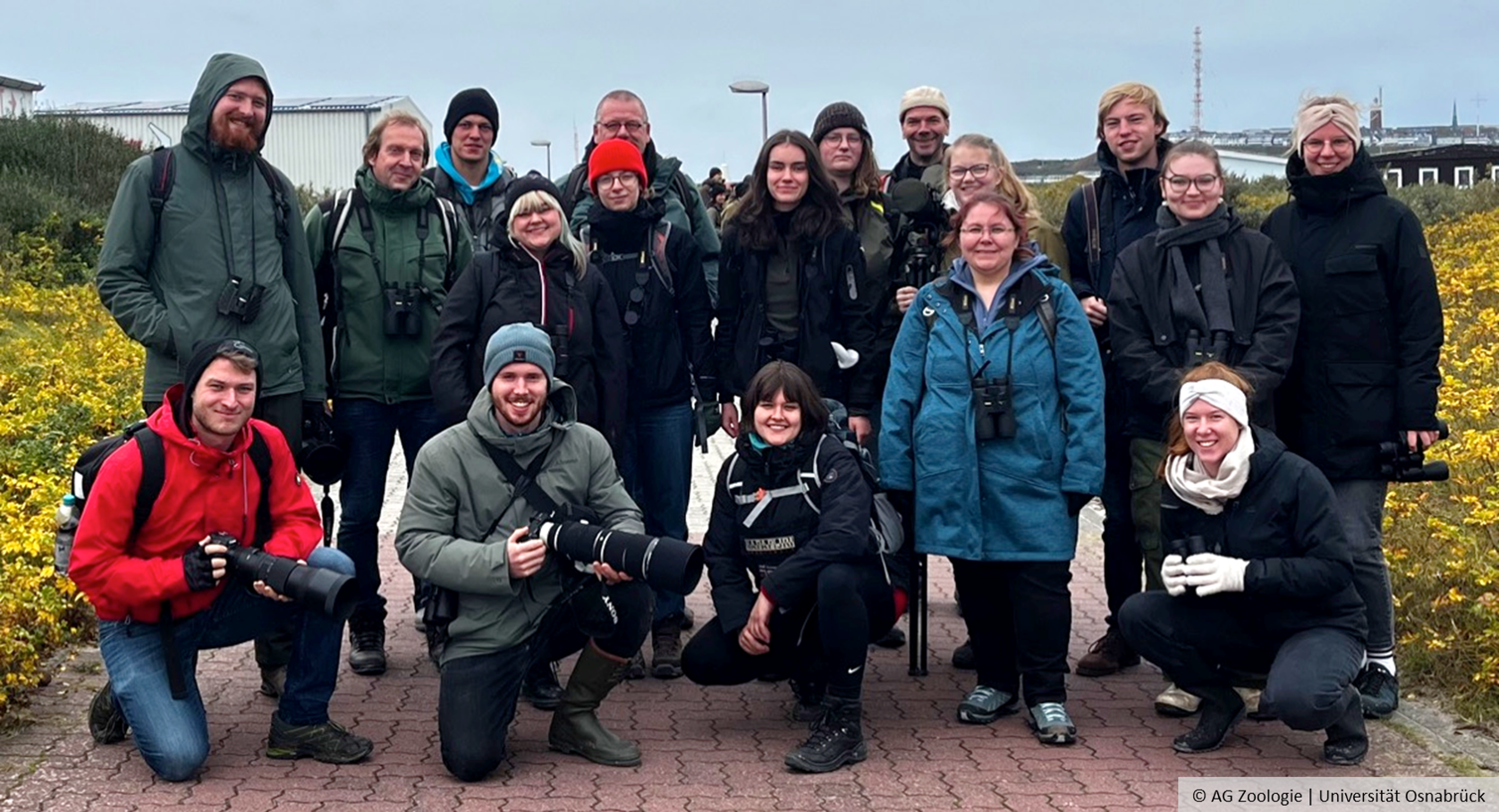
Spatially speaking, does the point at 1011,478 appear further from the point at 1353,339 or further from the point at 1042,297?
the point at 1353,339

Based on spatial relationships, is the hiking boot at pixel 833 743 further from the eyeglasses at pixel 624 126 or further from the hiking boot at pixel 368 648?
the eyeglasses at pixel 624 126

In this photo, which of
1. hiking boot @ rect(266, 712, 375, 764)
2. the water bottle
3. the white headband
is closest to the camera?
the water bottle

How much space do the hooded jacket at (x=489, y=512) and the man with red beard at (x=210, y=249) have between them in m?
0.79

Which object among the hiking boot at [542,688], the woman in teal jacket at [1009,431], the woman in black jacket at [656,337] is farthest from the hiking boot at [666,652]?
the woman in teal jacket at [1009,431]

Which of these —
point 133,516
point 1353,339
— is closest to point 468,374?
point 133,516

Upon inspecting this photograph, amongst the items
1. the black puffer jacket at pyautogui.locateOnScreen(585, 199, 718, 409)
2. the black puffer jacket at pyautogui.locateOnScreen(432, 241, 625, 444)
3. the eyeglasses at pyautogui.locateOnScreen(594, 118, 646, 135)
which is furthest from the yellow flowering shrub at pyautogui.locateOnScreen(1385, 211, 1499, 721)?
the eyeglasses at pyautogui.locateOnScreen(594, 118, 646, 135)

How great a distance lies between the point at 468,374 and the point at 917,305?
5.48ft

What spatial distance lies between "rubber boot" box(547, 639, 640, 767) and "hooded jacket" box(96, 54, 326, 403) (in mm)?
1498

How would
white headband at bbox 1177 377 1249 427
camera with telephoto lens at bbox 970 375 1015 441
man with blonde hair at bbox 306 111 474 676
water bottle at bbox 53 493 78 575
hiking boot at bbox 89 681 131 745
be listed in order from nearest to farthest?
water bottle at bbox 53 493 78 575 < white headband at bbox 1177 377 1249 427 < hiking boot at bbox 89 681 131 745 < camera with telephoto lens at bbox 970 375 1015 441 < man with blonde hair at bbox 306 111 474 676

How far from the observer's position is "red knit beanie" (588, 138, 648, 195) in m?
6.50

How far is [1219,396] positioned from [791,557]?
1.51 meters

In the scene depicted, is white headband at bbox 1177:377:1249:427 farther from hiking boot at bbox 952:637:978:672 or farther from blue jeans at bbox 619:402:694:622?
blue jeans at bbox 619:402:694:622

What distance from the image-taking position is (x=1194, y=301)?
19.6ft

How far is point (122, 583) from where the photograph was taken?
521 centimetres
